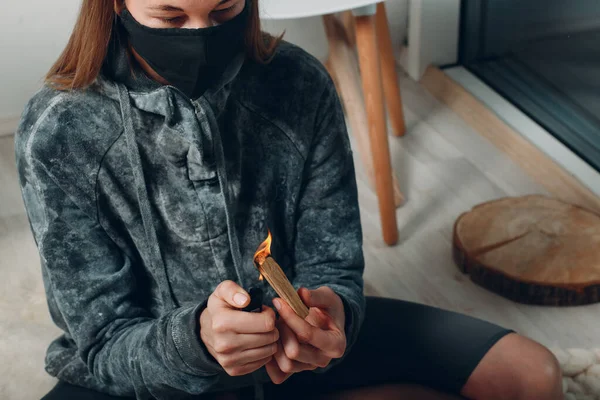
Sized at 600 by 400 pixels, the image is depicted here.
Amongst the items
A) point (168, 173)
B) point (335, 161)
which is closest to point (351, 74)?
point (335, 161)

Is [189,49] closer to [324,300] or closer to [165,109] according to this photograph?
[165,109]

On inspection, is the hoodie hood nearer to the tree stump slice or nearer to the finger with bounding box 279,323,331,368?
the finger with bounding box 279,323,331,368

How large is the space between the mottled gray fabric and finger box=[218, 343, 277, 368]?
4cm

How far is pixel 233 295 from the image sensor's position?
37.2 inches

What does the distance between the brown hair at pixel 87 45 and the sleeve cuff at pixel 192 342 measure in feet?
1.00

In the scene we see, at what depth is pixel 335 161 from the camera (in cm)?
126

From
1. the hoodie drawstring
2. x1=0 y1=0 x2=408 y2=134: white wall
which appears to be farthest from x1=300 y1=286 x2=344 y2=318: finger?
x1=0 y1=0 x2=408 y2=134: white wall

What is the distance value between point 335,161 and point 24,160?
41 cm

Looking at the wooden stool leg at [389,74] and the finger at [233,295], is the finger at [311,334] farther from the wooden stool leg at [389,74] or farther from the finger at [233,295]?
the wooden stool leg at [389,74]

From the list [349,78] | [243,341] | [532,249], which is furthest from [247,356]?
[349,78]

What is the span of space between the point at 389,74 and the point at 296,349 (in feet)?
4.59

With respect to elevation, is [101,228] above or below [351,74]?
above

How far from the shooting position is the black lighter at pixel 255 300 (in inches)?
37.1

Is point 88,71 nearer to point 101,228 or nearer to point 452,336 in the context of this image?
point 101,228
